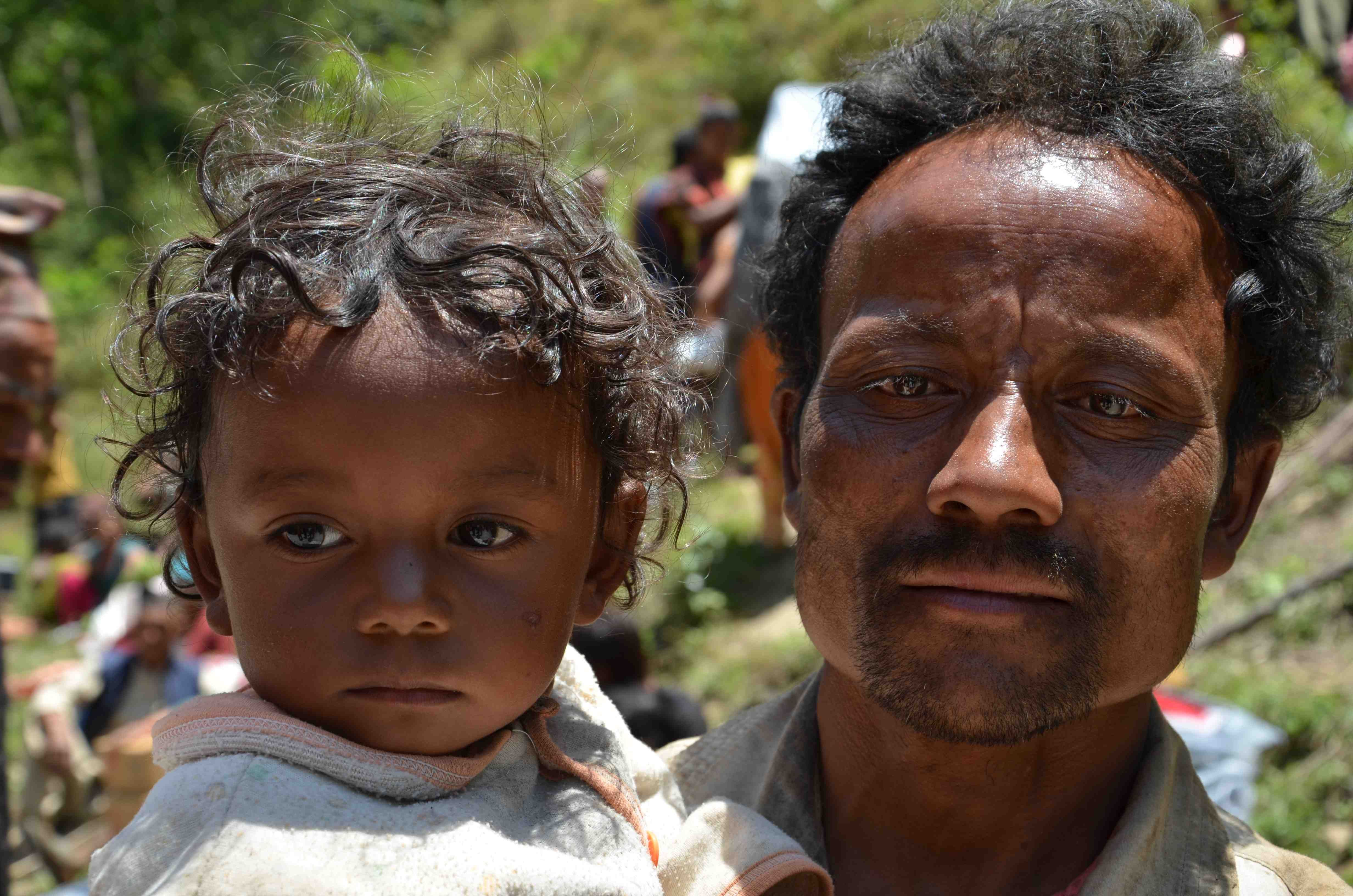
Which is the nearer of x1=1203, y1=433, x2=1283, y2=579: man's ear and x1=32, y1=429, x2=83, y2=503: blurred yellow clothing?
x1=1203, y1=433, x2=1283, y2=579: man's ear

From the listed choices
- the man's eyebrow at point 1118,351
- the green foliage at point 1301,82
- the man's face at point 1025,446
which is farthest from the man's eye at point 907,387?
the green foliage at point 1301,82

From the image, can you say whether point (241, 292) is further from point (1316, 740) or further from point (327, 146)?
point (1316, 740)

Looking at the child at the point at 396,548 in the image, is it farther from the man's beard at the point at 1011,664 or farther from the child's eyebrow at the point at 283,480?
the man's beard at the point at 1011,664

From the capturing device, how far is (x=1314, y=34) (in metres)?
8.01

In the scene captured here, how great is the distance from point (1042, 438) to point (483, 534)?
799 mm

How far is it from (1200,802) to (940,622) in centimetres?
54

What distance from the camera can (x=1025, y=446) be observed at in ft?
5.74

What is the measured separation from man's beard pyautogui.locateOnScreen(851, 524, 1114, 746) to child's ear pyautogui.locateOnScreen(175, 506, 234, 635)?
1010 millimetres

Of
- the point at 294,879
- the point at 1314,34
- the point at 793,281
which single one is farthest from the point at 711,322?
the point at 1314,34

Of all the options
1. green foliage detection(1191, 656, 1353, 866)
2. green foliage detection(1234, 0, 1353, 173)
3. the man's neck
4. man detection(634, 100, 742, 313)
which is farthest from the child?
man detection(634, 100, 742, 313)

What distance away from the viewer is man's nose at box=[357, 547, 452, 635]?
158cm

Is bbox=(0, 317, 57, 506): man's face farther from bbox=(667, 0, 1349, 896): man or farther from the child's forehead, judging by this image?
bbox=(667, 0, 1349, 896): man

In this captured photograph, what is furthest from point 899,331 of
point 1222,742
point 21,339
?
point 21,339

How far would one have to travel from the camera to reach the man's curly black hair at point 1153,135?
1.96 metres
